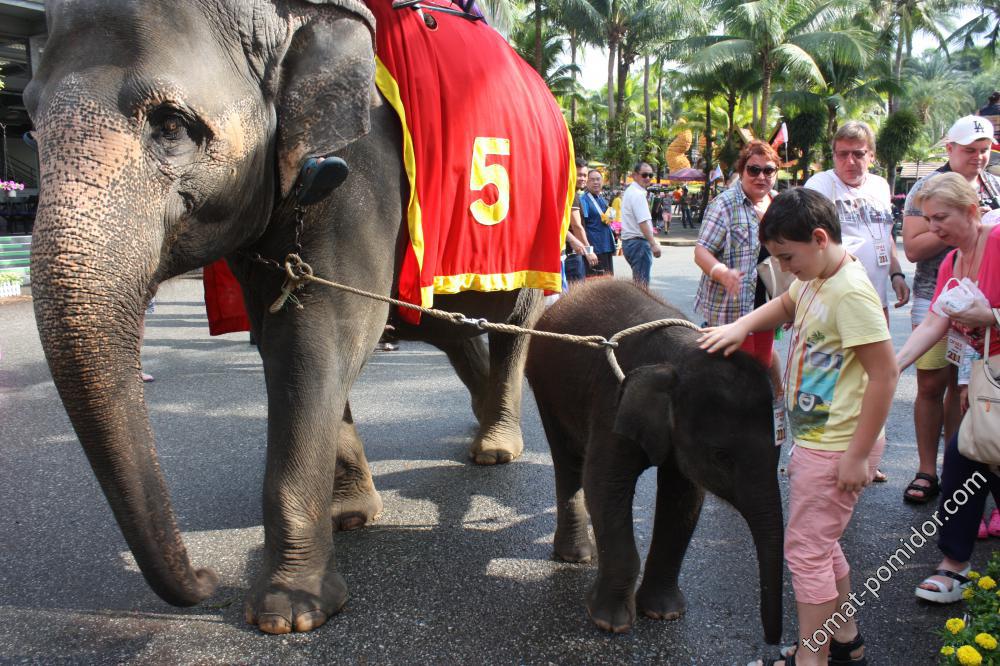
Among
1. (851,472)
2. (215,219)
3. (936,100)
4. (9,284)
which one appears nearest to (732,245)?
(851,472)

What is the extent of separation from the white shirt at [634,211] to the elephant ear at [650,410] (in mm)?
6052

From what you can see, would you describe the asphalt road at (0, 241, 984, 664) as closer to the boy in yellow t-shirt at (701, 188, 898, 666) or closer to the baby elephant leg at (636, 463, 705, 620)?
the baby elephant leg at (636, 463, 705, 620)

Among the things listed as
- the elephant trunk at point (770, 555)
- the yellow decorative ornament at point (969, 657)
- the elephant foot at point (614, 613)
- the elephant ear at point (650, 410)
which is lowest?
the elephant foot at point (614, 613)

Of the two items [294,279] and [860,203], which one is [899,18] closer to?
[860,203]

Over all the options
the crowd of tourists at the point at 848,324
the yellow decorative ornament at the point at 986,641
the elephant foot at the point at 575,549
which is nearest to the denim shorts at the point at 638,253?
the crowd of tourists at the point at 848,324

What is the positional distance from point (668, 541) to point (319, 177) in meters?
1.71

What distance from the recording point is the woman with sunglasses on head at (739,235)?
12.8ft

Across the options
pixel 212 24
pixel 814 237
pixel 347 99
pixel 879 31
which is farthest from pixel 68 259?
pixel 879 31

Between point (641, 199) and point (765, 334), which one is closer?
point (765, 334)

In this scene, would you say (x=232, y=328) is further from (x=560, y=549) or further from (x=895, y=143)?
(x=895, y=143)

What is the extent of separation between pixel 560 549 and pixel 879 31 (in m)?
44.2

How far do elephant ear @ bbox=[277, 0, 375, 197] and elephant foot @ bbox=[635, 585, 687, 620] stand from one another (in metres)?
1.88

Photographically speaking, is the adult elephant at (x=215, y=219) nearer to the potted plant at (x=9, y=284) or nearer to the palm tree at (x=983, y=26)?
the potted plant at (x=9, y=284)

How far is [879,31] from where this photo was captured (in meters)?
40.1
